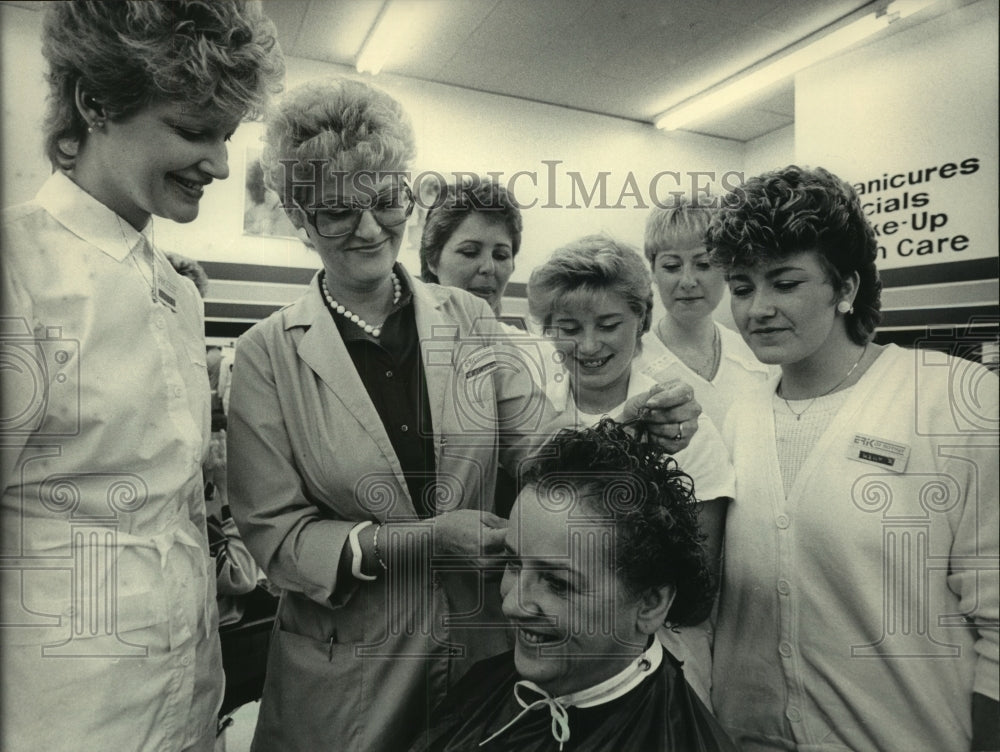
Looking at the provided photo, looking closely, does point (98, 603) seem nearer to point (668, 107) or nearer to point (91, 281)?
point (91, 281)

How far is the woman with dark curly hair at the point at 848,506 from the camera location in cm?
121

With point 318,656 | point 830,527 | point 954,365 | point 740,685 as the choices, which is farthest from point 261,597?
point 954,365

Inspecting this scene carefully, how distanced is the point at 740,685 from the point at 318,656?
0.90 m

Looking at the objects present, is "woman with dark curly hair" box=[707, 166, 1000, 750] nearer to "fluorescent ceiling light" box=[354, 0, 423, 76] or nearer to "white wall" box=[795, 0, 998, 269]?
"white wall" box=[795, 0, 998, 269]

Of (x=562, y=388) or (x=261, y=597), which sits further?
(x=261, y=597)

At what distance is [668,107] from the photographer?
4.96 ft

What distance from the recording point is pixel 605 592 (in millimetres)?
1288

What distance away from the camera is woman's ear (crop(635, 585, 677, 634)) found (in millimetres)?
1324

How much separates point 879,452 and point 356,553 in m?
1.03

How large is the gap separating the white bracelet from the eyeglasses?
61 cm

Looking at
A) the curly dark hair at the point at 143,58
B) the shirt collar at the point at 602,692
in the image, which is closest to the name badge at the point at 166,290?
the curly dark hair at the point at 143,58

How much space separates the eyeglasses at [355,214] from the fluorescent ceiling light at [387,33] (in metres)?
0.29

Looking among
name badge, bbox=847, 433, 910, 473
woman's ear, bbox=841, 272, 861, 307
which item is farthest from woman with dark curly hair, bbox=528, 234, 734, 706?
woman's ear, bbox=841, 272, 861, 307
